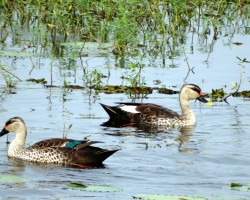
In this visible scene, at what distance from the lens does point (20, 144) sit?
1609cm

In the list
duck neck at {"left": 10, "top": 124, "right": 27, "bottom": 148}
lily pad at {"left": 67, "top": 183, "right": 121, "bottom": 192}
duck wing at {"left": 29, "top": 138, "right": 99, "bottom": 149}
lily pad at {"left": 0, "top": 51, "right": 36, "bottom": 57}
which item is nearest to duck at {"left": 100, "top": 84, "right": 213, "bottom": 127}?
duck neck at {"left": 10, "top": 124, "right": 27, "bottom": 148}

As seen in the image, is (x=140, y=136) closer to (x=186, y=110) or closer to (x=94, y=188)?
(x=186, y=110)

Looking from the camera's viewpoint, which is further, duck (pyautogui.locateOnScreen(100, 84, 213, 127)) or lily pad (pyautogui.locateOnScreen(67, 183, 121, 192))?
duck (pyautogui.locateOnScreen(100, 84, 213, 127))

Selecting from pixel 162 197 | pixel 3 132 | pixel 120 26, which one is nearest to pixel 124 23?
pixel 120 26

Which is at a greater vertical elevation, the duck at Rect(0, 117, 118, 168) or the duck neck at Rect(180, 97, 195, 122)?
the duck neck at Rect(180, 97, 195, 122)

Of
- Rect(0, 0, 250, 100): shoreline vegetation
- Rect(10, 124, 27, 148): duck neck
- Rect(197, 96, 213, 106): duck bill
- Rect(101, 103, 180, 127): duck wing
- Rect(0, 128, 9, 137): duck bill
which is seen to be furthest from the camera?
Rect(0, 0, 250, 100): shoreline vegetation

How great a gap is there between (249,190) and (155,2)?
12.4 m

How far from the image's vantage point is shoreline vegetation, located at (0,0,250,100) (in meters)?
23.4

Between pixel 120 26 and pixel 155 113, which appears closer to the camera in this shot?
pixel 155 113

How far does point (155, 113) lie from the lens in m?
19.1

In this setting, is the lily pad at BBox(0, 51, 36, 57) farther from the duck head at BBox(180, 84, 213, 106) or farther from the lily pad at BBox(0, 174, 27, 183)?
the lily pad at BBox(0, 174, 27, 183)

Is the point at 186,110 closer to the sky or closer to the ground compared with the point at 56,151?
closer to the sky

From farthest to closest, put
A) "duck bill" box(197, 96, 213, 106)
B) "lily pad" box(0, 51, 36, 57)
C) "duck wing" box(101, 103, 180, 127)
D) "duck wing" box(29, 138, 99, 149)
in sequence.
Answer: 1. "lily pad" box(0, 51, 36, 57)
2. "duck bill" box(197, 96, 213, 106)
3. "duck wing" box(101, 103, 180, 127)
4. "duck wing" box(29, 138, 99, 149)

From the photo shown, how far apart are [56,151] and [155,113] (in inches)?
147
